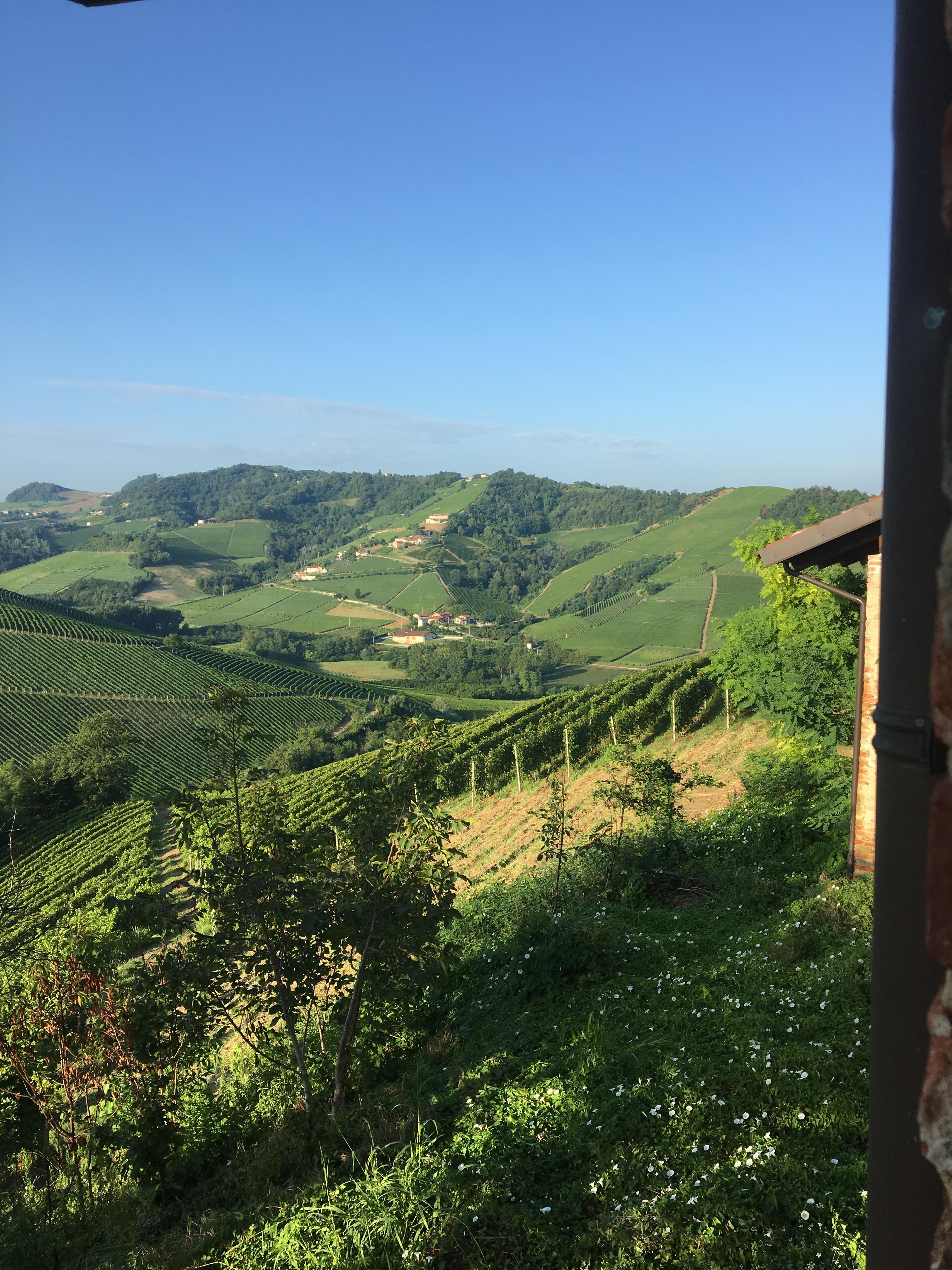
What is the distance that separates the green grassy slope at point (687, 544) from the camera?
349 ft

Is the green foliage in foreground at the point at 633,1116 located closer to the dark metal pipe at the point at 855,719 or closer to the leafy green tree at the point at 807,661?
the dark metal pipe at the point at 855,719

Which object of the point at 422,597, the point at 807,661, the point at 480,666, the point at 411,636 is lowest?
the point at 480,666

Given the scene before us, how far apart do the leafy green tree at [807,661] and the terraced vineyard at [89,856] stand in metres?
16.3

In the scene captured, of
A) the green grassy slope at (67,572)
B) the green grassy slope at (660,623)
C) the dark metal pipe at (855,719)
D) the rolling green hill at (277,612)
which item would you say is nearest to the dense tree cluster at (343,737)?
the green grassy slope at (660,623)

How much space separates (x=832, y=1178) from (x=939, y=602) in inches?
135

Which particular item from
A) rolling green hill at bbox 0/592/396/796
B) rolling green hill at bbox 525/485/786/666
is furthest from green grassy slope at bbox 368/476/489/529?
rolling green hill at bbox 0/592/396/796

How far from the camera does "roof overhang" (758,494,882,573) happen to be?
622 centimetres

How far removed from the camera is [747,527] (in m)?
108

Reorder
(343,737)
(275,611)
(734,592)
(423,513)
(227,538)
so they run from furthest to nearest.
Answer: (423,513)
(227,538)
(275,611)
(734,592)
(343,737)

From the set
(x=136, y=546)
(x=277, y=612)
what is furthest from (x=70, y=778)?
(x=136, y=546)

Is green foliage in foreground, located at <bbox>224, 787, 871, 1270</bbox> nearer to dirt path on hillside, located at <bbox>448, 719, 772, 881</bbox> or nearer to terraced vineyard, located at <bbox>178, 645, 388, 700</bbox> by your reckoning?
dirt path on hillside, located at <bbox>448, 719, 772, 881</bbox>

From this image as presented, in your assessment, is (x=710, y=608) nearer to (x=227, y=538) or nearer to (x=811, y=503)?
(x=811, y=503)

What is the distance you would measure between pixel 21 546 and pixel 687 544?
123131 millimetres

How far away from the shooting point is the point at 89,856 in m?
33.7
